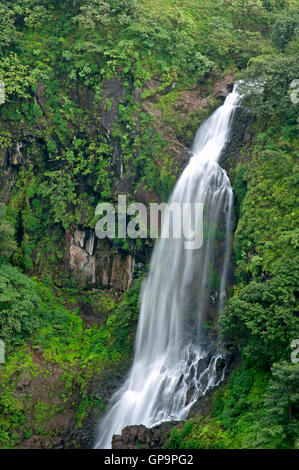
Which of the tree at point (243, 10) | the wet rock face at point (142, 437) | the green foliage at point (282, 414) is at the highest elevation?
the tree at point (243, 10)

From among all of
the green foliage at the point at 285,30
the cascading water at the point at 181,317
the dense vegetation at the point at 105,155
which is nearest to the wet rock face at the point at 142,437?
the dense vegetation at the point at 105,155

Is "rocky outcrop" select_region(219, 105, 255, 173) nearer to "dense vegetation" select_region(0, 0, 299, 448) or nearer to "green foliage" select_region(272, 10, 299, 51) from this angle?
"dense vegetation" select_region(0, 0, 299, 448)

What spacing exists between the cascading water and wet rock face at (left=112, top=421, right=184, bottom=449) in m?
0.99

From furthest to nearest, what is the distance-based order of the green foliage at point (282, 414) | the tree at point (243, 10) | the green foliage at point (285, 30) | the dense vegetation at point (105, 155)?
the tree at point (243, 10) < the green foliage at point (285, 30) < the dense vegetation at point (105, 155) < the green foliage at point (282, 414)

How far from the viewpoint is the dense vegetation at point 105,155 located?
23.2m

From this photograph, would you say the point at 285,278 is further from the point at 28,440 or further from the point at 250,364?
the point at 28,440

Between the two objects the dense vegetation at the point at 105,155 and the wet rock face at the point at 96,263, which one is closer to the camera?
the dense vegetation at the point at 105,155

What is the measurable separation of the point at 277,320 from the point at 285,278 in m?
1.62

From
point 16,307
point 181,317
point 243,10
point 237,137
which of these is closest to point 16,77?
point 237,137

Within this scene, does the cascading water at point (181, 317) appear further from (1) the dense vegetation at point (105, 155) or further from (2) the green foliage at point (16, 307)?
(2) the green foliage at point (16, 307)

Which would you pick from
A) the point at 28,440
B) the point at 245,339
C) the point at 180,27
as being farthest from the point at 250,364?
the point at 180,27

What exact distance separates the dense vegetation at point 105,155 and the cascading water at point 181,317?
846mm

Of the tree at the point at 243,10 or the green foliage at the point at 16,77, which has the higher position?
the tree at the point at 243,10

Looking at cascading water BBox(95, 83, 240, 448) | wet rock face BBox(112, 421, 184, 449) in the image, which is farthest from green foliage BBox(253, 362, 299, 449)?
cascading water BBox(95, 83, 240, 448)
